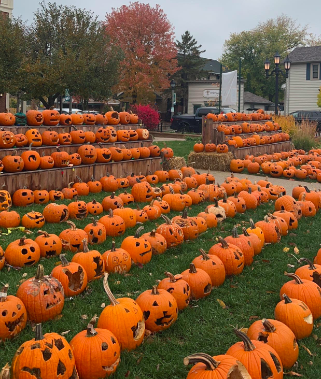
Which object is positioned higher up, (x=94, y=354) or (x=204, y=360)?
(x=204, y=360)

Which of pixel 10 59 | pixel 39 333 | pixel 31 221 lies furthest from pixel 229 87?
pixel 39 333

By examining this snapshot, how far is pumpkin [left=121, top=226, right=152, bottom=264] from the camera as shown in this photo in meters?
4.85

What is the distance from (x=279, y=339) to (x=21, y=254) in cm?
298

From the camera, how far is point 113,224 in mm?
5914

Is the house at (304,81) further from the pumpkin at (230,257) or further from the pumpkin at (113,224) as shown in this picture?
the pumpkin at (230,257)

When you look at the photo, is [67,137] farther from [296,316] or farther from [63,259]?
[296,316]

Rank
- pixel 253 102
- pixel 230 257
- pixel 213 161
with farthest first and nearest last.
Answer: pixel 253 102, pixel 213 161, pixel 230 257

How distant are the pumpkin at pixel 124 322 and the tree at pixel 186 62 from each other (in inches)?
1694

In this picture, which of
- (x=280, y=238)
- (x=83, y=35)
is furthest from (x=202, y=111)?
(x=280, y=238)

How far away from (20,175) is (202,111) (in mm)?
22116

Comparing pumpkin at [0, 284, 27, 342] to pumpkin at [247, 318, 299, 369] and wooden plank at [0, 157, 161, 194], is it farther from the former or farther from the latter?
wooden plank at [0, 157, 161, 194]

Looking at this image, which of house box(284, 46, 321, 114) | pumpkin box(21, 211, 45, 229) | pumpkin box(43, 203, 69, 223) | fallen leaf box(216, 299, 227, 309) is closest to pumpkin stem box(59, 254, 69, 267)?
fallen leaf box(216, 299, 227, 309)

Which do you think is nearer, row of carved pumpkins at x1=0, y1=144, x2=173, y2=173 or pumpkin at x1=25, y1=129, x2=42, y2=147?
row of carved pumpkins at x1=0, y1=144, x2=173, y2=173

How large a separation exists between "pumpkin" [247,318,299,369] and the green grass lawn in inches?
4.2
